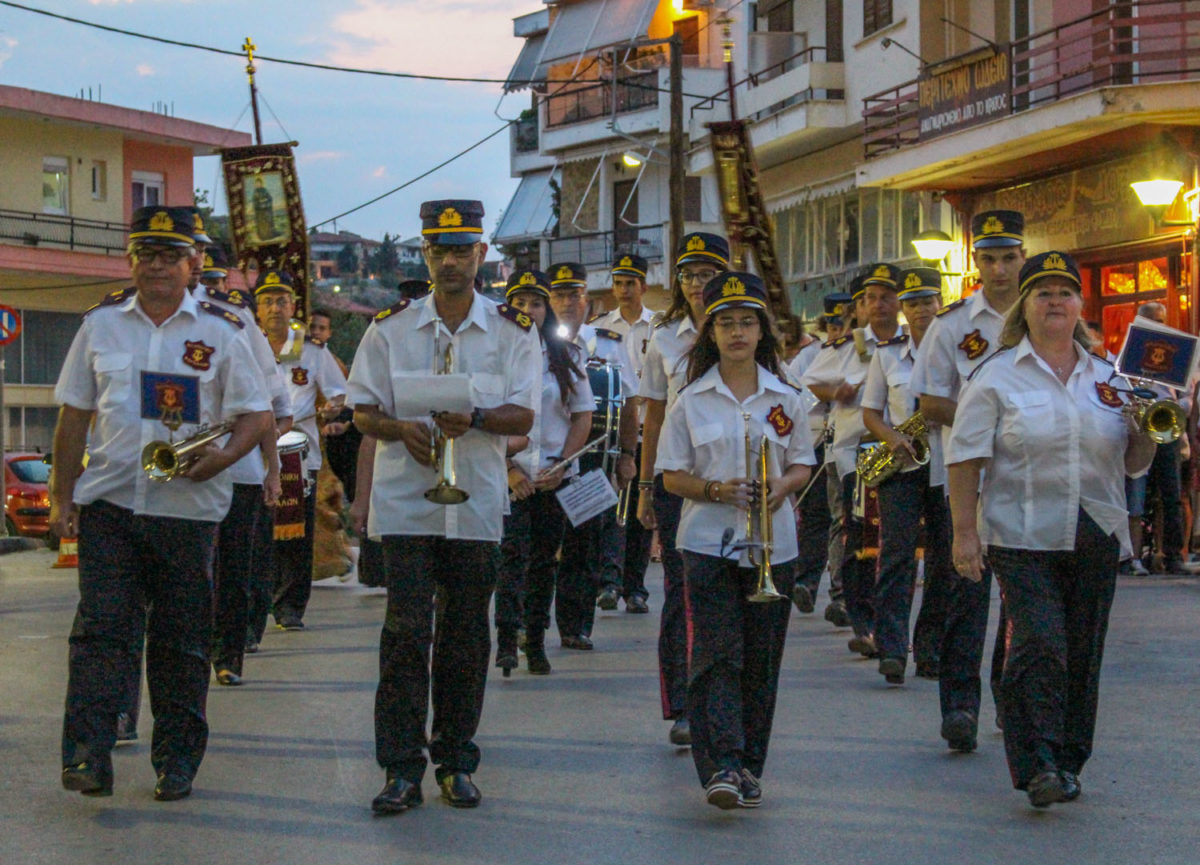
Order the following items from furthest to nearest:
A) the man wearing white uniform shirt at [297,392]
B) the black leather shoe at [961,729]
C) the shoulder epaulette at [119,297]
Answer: the man wearing white uniform shirt at [297,392]
the black leather shoe at [961,729]
the shoulder epaulette at [119,297]

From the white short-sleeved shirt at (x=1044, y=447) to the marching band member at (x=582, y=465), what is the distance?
3.78 metres

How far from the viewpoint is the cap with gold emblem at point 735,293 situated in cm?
712

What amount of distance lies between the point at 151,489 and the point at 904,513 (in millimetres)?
3897

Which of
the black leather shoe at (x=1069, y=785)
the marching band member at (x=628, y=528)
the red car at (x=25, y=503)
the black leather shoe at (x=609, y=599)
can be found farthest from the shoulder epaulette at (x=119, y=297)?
the red car at (x=25, y=503)

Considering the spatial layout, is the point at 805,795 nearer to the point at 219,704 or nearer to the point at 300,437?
the point at 219,704

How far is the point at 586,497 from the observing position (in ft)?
34.9

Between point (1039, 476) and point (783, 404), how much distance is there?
992 mm

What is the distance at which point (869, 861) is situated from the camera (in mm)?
6047

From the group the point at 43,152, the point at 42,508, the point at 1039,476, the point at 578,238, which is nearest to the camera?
the point at 1039,476

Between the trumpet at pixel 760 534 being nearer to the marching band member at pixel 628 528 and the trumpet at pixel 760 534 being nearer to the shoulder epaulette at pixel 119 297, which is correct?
the shoulder epaulette at pixel 119 297

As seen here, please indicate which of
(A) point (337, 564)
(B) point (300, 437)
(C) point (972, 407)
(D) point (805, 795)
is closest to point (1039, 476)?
(C) point (972, 407)

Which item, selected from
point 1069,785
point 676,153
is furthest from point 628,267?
point 676,153

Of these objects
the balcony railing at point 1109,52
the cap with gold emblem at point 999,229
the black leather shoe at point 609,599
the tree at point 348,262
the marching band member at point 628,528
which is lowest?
the black leather shoe at point 609,599

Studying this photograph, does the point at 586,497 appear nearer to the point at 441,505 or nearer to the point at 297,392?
the point at 297,392
